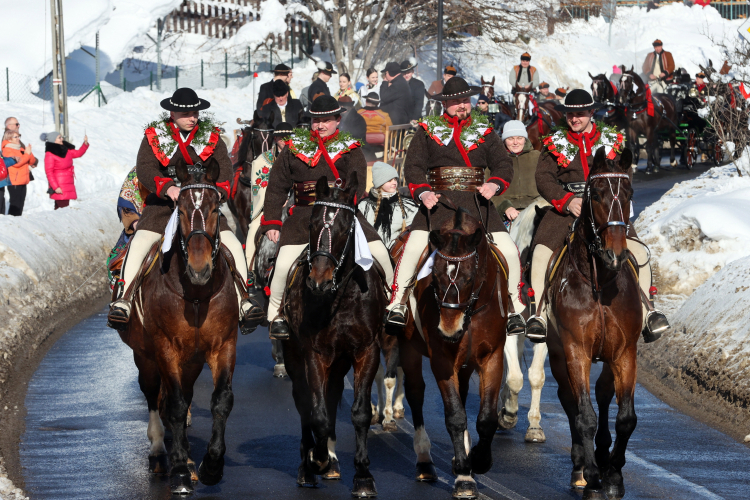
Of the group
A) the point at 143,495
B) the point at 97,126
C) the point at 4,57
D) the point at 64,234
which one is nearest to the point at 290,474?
the point at 143,495

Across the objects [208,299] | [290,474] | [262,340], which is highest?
[208,299]

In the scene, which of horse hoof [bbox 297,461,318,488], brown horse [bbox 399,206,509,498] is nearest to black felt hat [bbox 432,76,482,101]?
brown horse [bbox 399,206,509,498]

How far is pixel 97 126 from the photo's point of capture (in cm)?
3216

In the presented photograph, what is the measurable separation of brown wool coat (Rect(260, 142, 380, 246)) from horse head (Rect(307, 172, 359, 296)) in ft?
3.01

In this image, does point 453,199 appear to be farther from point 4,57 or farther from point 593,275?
point 4,57

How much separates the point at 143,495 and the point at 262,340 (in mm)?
7304

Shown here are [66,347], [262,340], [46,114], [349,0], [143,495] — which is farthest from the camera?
[349,0]

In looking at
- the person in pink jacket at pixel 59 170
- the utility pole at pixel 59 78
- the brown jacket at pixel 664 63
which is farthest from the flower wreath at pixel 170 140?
the brown jacket at pixel 664 63

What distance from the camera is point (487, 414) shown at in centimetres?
809

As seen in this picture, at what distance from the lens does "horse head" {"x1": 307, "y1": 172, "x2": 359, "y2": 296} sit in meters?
7.73

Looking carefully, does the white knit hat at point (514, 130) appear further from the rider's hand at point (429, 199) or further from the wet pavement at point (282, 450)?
the rider's hand at point (429, 199)

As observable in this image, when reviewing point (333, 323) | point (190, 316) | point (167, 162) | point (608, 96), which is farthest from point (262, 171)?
point (608, 96)

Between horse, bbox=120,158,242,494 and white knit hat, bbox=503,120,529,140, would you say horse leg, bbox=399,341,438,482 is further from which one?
white knit hat, bbox=503,120,529,140

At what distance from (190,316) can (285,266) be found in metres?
1.08
